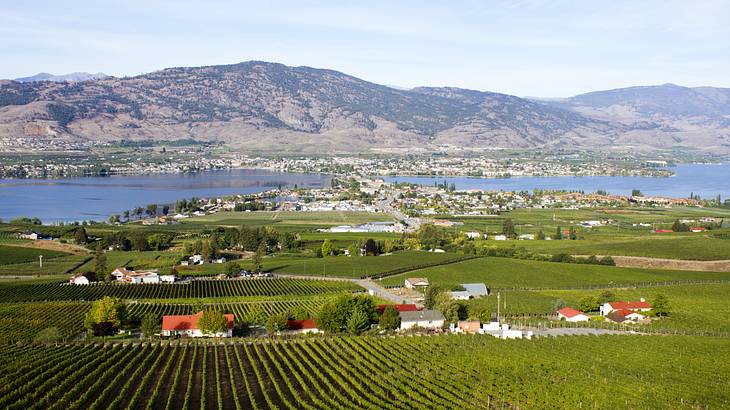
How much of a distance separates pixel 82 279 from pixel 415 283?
20.4m

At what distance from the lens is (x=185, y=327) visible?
30.1 metres

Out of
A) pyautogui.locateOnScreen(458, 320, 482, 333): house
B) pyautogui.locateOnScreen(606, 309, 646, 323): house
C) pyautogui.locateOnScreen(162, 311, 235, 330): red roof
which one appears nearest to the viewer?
pyautogui.locateOnScreen(162, 311, 235, 330): red roof

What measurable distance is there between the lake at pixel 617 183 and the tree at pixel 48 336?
306 ft

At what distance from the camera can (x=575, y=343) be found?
85.9ft

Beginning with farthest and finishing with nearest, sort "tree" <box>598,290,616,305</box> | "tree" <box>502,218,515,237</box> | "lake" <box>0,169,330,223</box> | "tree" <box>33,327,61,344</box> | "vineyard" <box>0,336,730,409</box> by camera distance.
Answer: "lake" <box>0,169,330,223</box> < "tree" <box>502,218,515,237</box> < "tree" <box>598,290,616,305</box> < "tree" <box>33,327,61,344</box> < "vineyard" <box>0,336,730,409</box>

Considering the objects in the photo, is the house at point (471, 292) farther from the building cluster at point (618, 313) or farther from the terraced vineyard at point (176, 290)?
the terraced vineyard at point (176, 290)

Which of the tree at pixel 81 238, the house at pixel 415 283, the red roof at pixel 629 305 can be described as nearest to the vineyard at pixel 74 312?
the house at pixel 415 283

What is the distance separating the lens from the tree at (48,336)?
27.1 meters

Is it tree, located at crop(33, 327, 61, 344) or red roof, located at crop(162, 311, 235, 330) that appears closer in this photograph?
tree, located at crop(33, 327, 61, 344)

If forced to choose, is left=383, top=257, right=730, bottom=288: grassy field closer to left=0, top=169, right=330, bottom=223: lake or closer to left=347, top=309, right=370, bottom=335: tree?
left=347, top=309, right=370, bottom=335: tree

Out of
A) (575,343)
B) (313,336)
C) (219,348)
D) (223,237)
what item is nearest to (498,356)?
(575,343)

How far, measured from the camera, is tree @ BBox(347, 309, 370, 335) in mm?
29031

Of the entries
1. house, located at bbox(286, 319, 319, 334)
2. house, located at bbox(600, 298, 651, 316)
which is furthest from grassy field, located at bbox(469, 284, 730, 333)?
house, located at bbox(286, 319, 319, 334)

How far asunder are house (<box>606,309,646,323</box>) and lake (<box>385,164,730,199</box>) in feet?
258
